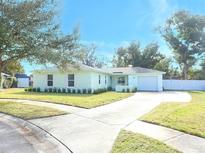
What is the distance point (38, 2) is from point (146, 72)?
2338 cm

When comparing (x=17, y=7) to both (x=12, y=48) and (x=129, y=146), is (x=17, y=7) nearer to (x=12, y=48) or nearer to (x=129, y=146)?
(x=12, y=48)

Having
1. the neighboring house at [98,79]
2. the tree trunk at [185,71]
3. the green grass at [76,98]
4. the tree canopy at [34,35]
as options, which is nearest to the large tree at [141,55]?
the tree trunk at [185,71]

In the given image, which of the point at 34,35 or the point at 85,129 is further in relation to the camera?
the point at 34,35

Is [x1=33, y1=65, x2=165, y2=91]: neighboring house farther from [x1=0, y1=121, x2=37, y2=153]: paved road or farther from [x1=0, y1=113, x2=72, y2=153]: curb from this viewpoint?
[x1=0, y1=121, x2=37, y2=153]: paved road

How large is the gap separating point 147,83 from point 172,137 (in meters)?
28.1

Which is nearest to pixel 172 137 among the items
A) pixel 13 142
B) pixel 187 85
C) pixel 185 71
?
pixel 13 142

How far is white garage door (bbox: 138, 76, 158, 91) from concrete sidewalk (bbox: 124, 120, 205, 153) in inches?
1015

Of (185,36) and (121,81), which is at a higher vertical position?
(185,36)

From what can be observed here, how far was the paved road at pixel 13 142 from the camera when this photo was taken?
694 cm

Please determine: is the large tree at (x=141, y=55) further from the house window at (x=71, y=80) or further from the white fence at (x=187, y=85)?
the house window at (x=71, y=80)

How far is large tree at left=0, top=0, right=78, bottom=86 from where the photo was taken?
1327cm

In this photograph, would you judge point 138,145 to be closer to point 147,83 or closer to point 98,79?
point 98,79

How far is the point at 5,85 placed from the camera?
1638 inches

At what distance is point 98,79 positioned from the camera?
31828 mm
